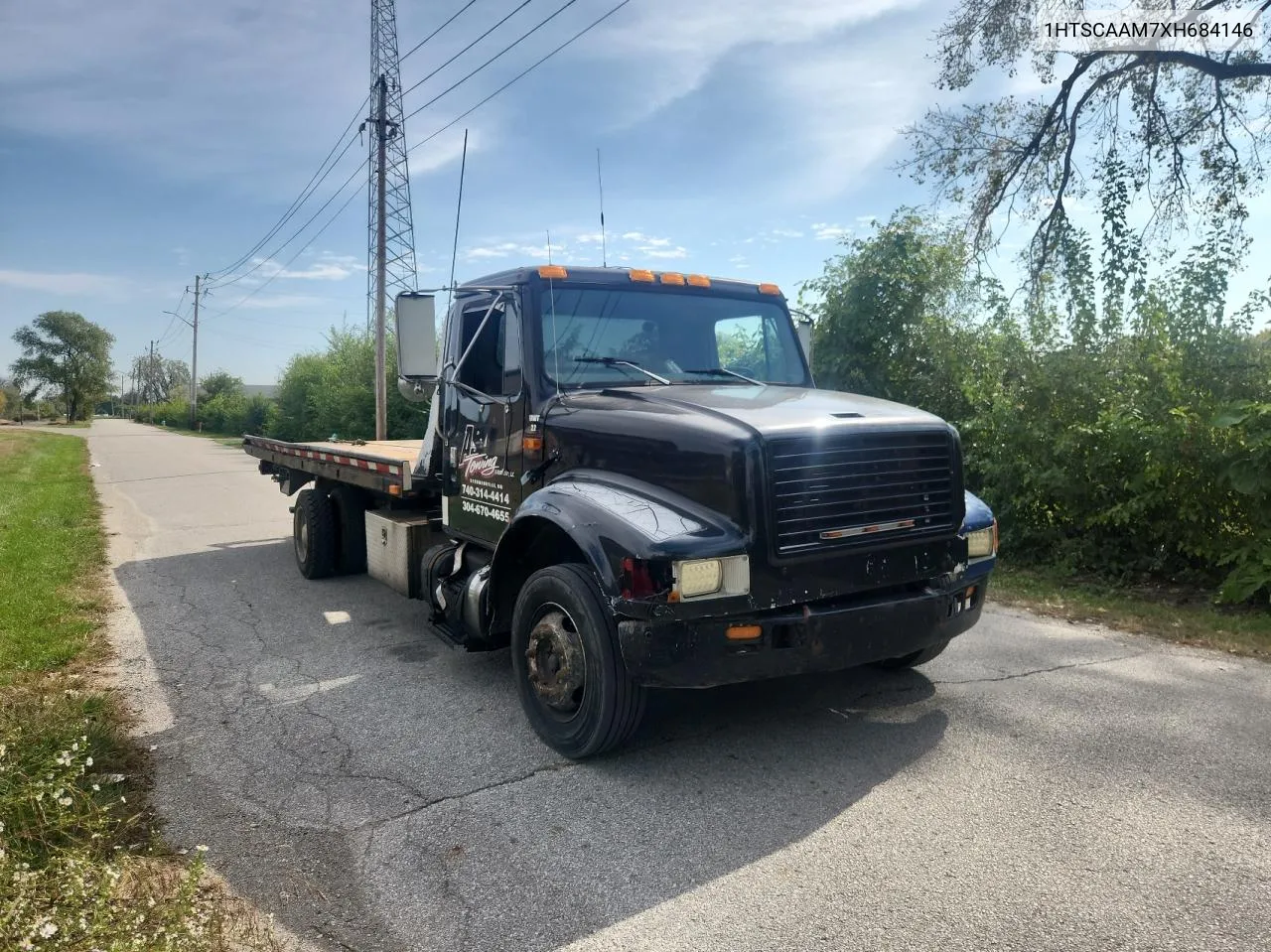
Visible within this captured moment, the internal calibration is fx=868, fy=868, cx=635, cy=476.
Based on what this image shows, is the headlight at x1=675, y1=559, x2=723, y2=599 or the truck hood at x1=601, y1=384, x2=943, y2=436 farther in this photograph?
the truck hood at x1=601, y1=384, x2=943, y2=436

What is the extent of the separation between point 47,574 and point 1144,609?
956 cm

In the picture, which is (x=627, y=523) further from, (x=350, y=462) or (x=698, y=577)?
(x=350, y=462)

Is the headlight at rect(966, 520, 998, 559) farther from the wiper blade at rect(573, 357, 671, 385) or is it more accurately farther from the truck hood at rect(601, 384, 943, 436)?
the wiper blade at rect(573, 357, 671, 385)

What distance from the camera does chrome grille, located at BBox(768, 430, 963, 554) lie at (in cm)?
370

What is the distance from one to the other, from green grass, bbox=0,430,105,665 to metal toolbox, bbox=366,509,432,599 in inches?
80.3

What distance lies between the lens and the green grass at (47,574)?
18.9ft

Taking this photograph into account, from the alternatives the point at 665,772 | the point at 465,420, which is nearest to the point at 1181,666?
the point at 665,772

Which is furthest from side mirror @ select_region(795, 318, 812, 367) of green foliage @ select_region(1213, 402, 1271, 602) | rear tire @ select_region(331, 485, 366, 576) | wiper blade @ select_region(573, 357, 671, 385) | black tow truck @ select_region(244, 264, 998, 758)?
rear tire @ select_region(331, 485, 366, 576)

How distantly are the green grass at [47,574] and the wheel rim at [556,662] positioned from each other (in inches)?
130

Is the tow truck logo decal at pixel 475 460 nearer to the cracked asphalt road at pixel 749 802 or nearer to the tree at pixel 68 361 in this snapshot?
the cracked asphalt road at pixel 749 802

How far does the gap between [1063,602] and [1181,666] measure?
1.76 metres

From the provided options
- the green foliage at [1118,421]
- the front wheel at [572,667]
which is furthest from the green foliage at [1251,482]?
the front wheel at [572,667]

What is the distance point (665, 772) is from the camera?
3908mm

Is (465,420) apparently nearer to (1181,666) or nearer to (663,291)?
(663,291)
